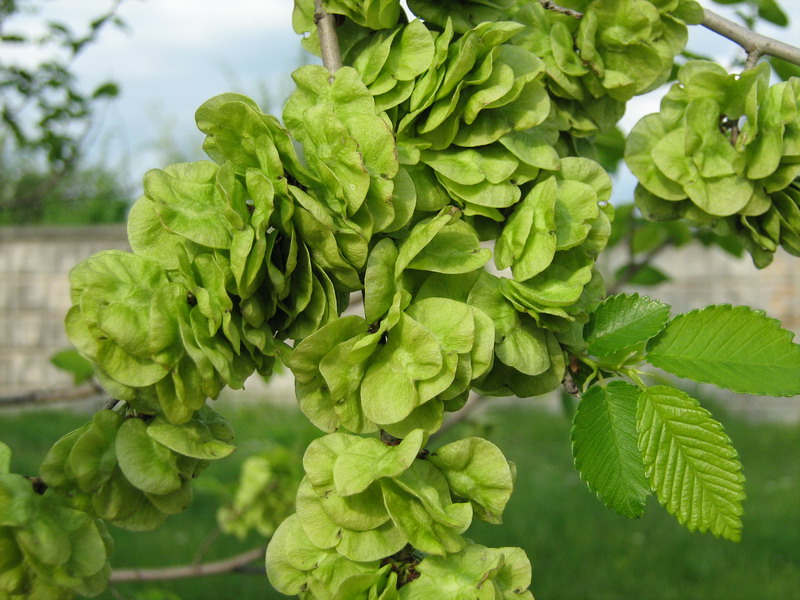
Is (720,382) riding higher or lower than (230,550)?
higher

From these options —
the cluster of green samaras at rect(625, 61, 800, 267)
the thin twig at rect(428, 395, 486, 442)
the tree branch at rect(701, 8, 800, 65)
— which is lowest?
the thin twig at rect(428, 395, 486, 442)

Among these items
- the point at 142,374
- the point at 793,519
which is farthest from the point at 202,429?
the point at 793,519

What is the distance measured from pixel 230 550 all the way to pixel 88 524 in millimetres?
3578

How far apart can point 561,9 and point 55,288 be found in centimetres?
733

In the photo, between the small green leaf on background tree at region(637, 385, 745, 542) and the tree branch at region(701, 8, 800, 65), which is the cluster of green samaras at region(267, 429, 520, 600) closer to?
the small green leaf on background tree at region(637, 385, 745, 542)

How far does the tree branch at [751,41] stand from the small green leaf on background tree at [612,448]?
1.95 ft

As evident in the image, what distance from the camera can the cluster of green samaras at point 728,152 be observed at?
3.59 ft

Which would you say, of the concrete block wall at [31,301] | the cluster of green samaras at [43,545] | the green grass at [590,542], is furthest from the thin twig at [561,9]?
the concrete block wall at [31,301]

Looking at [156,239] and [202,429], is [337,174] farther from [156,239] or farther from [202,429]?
[202,429]

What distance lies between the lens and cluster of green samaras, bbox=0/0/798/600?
81 centimetres

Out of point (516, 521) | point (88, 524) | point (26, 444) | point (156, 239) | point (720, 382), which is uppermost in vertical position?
point (156, 239)

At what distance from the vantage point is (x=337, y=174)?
0.86 m

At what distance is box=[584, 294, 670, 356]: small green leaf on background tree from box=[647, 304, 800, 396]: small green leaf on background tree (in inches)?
1.2

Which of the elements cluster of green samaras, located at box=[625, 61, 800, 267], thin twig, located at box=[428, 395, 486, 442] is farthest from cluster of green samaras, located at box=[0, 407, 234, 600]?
thin twig, located at box=[428, 395, 486, 442]
